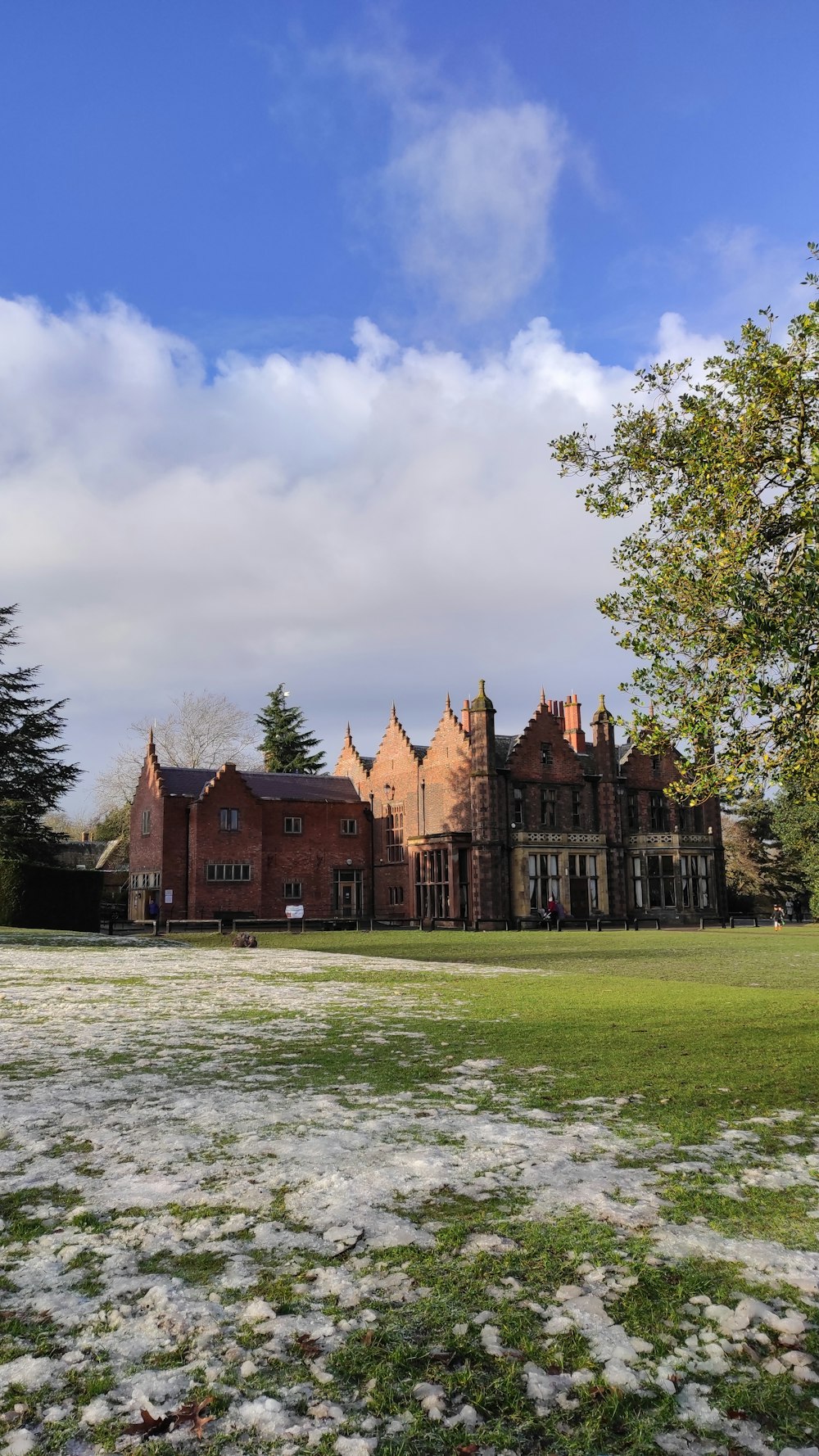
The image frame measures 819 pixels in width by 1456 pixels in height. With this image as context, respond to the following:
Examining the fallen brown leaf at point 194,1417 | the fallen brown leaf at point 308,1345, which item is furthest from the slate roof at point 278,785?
the fallen brown leaf at point 194,1417

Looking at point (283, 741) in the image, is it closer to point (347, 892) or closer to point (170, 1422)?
point (347, 892)

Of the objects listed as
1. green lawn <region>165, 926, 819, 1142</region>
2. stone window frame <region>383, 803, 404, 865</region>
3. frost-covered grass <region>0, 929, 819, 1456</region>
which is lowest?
green lawn <region>165, 926, 819, 1142</region>

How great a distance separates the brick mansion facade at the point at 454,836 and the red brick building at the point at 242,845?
10cm

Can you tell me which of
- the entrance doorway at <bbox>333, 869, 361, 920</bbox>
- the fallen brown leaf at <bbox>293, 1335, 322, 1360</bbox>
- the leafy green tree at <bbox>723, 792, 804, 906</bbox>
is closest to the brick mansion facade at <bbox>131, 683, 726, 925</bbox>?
the entrance doorway at <bbox>333, 869, 361, 920</bbox>

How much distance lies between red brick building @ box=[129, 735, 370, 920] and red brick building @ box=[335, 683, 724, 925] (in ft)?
8.69

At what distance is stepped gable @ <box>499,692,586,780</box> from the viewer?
52.6m

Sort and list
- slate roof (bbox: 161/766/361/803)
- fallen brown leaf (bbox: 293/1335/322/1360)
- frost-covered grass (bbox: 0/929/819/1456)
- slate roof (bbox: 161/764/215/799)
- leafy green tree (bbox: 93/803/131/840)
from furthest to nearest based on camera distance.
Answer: leafy green tree (bbox: 93/803/131/840)
slate roof (bbox: 161/766/361/803)
slate roof (bbox: 161/764/215/799)
fallen brown leaf (bbox: 293/1335/322/1360)
frost-covered grass (bbox: 0/929/819/1456)

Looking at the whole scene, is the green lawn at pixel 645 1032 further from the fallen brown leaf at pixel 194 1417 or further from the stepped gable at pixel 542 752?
the stepped gable at pixel 542 752

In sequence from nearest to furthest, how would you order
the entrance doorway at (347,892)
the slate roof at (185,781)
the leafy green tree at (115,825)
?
the slate roof at (185,781), the entrance doorway at (347,892), the leafy green tree at (115,825)

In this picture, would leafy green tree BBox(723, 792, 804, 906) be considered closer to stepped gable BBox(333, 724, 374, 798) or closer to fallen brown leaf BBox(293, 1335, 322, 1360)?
stepped gable BBox(333, 724, 374, 798)

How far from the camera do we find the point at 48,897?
36.6m

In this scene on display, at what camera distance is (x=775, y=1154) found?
206 inches

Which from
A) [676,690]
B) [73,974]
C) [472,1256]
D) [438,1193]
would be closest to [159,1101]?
[438,1193]

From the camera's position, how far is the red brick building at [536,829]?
5044 centimetres
